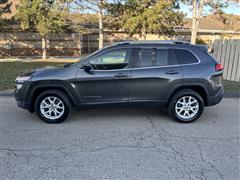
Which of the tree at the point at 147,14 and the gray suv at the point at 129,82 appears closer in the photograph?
the gray suv at the point at 129,82

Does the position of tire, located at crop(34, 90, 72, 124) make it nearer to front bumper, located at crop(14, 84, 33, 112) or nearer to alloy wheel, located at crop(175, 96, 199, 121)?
front bumper, located at crop(14, 84, 33, 112)

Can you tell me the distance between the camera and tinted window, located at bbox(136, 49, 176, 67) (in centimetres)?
516

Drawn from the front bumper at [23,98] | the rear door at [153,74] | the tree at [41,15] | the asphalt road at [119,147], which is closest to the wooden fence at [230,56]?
the asphalt road at [119,147]

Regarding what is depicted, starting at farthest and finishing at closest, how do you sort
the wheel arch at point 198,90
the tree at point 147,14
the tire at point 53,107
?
the tree at point 147,14 → the wheel arch at point 198,90 → the tire at point 53,107

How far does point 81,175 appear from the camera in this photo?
3188 mm

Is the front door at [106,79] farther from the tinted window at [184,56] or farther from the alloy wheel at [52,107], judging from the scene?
the tinted window at [184,56]

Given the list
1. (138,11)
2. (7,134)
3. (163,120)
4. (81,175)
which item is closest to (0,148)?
(7,134)

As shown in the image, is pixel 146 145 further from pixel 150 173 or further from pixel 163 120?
pixel 163 120

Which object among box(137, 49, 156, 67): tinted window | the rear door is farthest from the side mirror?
box(137, 49, 156, 67): tinted window

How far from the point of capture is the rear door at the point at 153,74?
5113mm

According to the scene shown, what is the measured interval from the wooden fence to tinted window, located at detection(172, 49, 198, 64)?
19.7ft

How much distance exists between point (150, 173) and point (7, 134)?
2.83 meters

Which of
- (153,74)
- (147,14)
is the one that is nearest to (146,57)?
(153,74)

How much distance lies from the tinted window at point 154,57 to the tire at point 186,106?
2.38 ft
